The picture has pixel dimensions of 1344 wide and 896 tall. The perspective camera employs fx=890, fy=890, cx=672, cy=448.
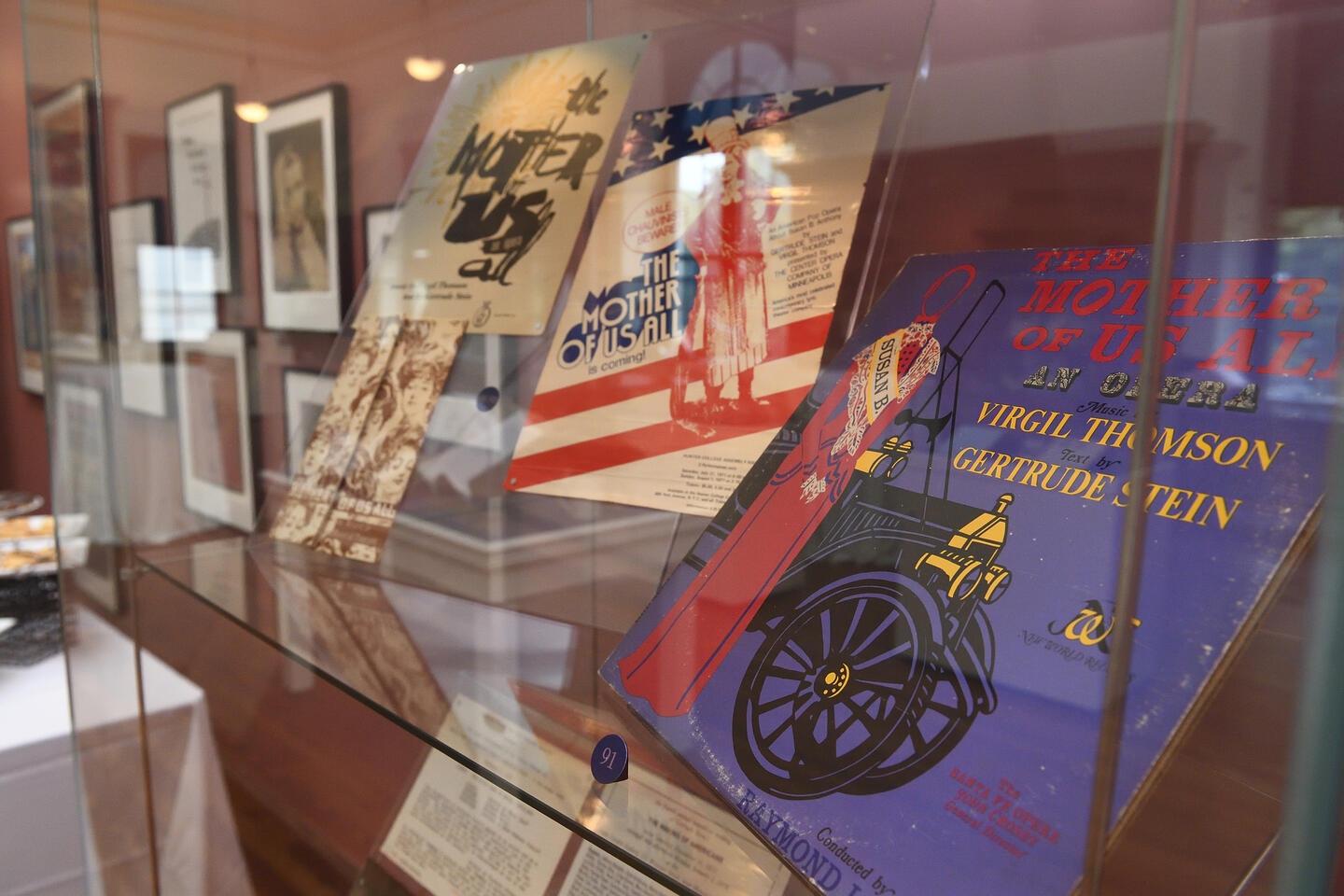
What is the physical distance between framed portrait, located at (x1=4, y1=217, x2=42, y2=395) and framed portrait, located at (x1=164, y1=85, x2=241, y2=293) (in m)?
1.67

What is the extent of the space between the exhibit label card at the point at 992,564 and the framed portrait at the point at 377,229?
545 mm

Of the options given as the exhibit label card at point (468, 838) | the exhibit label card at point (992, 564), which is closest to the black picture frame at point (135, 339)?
the exhibit label card at point (468, 838)

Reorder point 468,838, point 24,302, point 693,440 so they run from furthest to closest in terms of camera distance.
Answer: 1. point 24,302
2. point 468,838
3. point 693,440

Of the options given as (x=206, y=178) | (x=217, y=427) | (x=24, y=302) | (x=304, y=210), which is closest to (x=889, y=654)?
(x=304, y=210)

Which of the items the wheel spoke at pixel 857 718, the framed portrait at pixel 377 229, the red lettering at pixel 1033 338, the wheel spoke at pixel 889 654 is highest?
the framed portrait at pixel 377 229

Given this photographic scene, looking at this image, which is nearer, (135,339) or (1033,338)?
(1033,338)

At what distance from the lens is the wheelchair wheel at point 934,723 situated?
1.21ft

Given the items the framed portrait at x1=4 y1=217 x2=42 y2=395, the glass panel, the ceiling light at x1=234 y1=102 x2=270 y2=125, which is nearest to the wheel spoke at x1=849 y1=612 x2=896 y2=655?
the glass panel

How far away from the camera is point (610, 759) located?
20.1 inches

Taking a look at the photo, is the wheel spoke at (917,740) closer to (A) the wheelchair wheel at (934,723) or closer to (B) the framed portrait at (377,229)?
(A) the wheelchair wheel at (934,723)

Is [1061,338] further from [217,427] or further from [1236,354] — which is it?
[217,427]

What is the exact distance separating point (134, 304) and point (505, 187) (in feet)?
2.13

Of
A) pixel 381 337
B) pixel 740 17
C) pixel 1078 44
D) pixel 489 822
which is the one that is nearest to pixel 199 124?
pixel 381 337

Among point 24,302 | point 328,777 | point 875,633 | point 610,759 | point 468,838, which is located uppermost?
point 24,302
